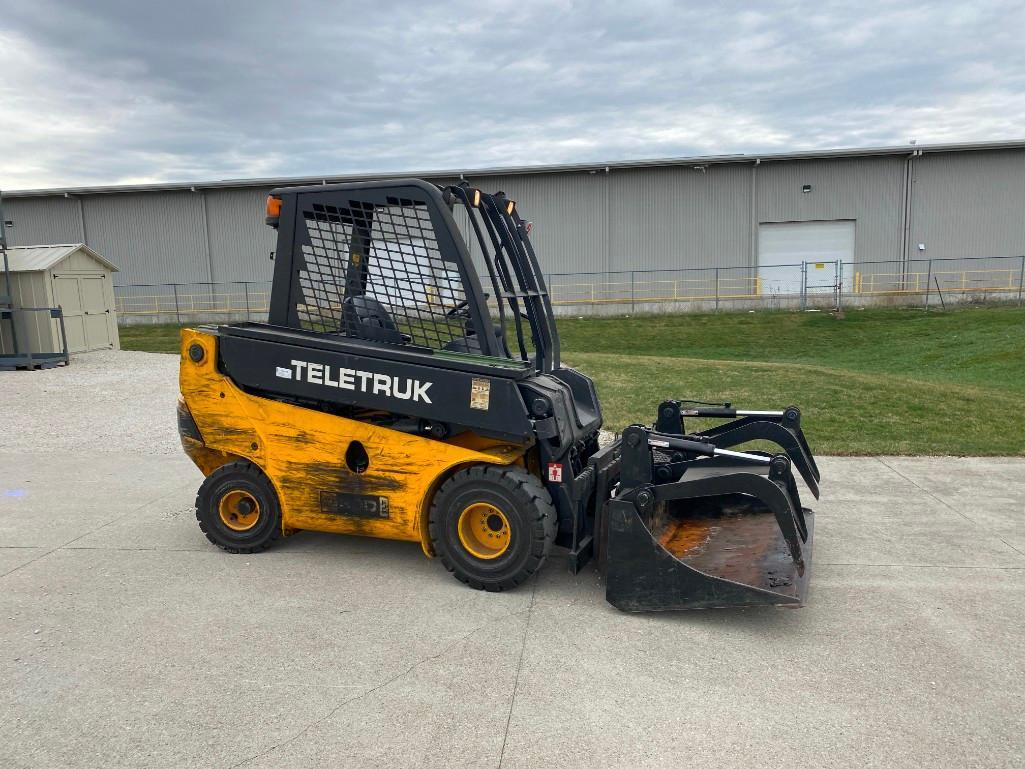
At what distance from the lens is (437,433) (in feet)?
15.8

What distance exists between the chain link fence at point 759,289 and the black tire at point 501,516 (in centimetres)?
2705

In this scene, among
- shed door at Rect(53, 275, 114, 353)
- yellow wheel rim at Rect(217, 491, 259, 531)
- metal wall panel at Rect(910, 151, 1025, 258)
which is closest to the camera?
yellow wheel rim at Rect(217, 491, 259, 531)

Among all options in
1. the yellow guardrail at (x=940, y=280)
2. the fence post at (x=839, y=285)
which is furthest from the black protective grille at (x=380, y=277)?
the yellow guardrail at (x=940, y=280)

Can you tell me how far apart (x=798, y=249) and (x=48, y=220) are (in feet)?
111

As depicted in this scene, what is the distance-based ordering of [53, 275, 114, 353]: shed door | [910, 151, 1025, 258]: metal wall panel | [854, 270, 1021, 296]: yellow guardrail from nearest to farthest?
[53, 275, 114, 353]: shed door < [910, 151, 1025, 258]: metal wall panel < [854, 270, 1021, 296]: yellow guardrail

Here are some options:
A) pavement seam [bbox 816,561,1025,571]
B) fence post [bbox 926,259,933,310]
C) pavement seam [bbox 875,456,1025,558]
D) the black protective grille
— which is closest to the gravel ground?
the black protective grille

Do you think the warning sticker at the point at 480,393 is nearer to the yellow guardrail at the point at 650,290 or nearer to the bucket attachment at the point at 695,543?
the bucket attachment at the point at 695,543

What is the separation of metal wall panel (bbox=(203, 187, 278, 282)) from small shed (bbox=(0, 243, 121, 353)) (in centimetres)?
1640

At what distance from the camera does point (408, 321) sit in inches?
192

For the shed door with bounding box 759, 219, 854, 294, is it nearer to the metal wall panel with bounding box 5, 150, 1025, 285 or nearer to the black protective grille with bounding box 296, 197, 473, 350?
the metal wall panel with bounding box 5, 150, 1025, 285

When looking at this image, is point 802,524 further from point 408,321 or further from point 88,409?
point 88,409

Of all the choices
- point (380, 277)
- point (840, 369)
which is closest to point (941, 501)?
point (380, 277)

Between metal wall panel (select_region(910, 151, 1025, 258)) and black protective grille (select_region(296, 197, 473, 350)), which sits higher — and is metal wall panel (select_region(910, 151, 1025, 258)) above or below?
above

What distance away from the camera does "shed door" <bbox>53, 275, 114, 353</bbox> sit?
16.5m
